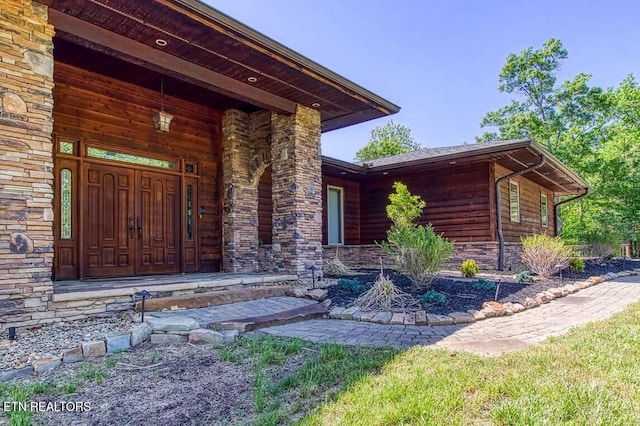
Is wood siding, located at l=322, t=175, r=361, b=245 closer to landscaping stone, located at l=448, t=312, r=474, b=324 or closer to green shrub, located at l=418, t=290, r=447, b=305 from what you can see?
green shrub, located at l=418, t=290, r=447, b=305

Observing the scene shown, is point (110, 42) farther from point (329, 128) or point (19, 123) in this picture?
point (329, 128)

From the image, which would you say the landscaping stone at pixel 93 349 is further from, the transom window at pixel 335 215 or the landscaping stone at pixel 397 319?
the transom window at pixel 335 215

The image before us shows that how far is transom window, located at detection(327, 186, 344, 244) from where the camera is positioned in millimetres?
10992

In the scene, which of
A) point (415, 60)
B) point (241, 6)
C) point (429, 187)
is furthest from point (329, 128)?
point (415, 60)

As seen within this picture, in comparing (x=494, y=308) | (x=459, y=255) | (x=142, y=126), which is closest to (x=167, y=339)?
(x=494, y=308)

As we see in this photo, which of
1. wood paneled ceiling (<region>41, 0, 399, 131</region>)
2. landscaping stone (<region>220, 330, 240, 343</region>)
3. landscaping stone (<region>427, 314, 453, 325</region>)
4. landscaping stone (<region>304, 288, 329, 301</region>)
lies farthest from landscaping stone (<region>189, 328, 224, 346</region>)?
wood paneled ceiling (<region>41, 0, 399, 131</region>)

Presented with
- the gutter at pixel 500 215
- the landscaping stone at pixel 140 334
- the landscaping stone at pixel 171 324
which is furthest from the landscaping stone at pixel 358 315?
the gutter at pixel 500 215

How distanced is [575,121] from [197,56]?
69.6 ft

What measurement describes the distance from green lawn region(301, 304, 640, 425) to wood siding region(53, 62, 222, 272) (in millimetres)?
5201

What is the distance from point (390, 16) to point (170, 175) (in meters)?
7.84

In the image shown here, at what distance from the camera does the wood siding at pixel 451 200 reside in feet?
32.0

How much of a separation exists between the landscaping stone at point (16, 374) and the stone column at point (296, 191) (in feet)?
13.9

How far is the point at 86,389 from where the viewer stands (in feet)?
8.41

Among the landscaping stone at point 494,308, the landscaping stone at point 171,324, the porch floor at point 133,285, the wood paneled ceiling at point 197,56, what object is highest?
the wood paneled ceiling at point 197,56
